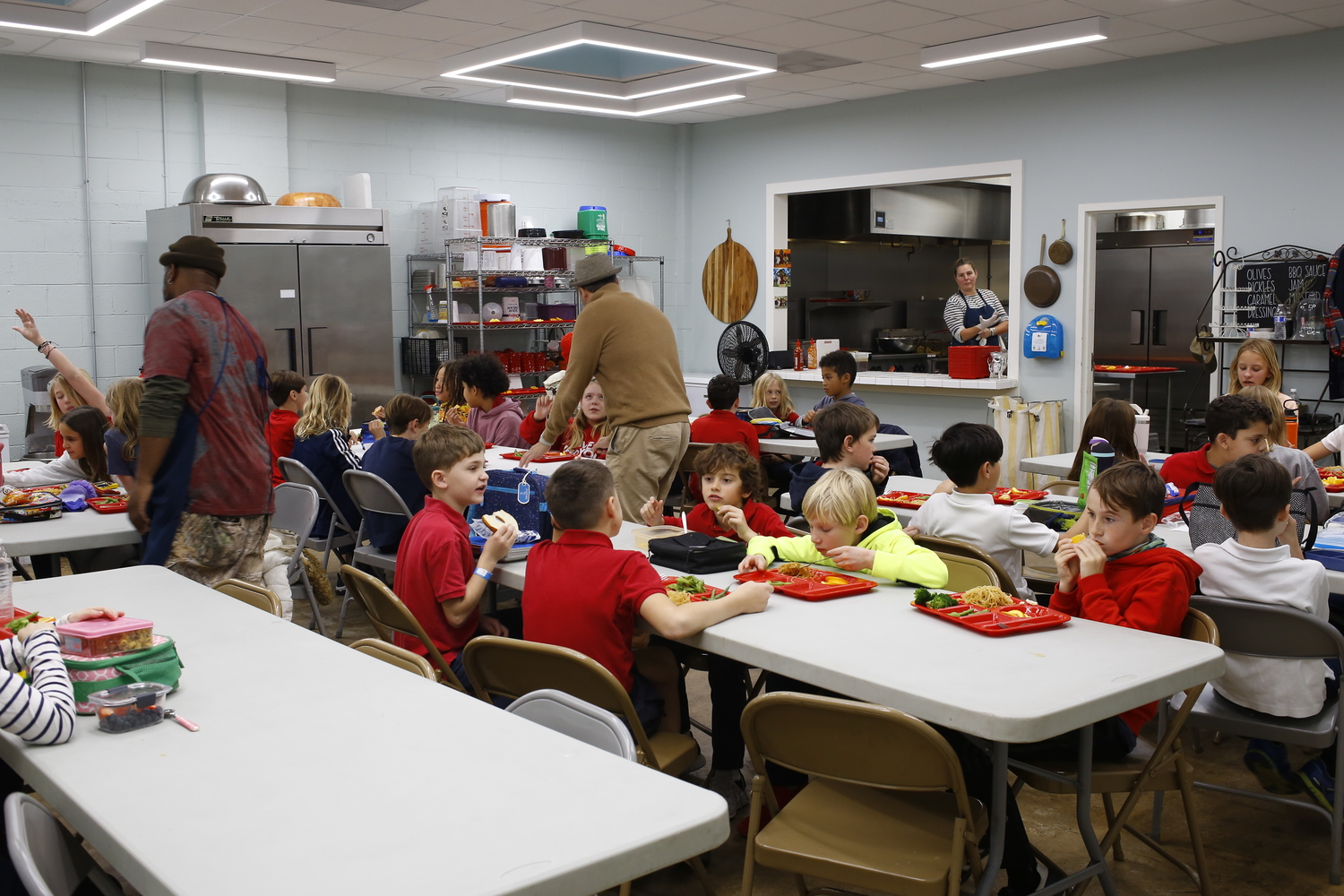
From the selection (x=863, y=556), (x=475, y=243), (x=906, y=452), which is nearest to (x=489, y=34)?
(x=475, y=243)

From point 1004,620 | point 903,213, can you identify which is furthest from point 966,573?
point 903,213

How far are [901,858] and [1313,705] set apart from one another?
1.33 meters

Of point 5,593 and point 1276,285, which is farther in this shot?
point 1276,285

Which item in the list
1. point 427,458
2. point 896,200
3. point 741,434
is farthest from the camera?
point 896,200

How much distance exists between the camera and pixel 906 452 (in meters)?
6.03

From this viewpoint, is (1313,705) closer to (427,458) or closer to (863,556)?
(863,556)

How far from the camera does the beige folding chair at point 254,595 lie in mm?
2814

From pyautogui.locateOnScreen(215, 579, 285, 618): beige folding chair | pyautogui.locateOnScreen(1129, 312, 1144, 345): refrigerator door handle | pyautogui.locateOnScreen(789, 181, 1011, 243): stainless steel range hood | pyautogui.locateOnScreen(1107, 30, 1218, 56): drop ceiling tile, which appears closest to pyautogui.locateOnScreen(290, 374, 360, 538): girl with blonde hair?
pyautogui.locateOnScreen(215, 579, 285, 618): beige folding chair

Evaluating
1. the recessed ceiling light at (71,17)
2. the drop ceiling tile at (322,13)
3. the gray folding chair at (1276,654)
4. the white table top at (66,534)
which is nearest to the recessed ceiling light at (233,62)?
the recessed ceiling light at (71,17)

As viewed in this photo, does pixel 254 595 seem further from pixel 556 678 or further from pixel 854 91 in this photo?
pixel 854 91

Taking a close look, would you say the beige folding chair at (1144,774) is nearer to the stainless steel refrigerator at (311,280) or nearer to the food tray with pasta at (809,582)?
the food tray with pasta at (809,582)

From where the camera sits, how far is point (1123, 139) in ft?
25.5

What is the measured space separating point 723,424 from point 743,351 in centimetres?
385

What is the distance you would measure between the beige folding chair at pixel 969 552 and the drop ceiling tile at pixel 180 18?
4.90 metres
